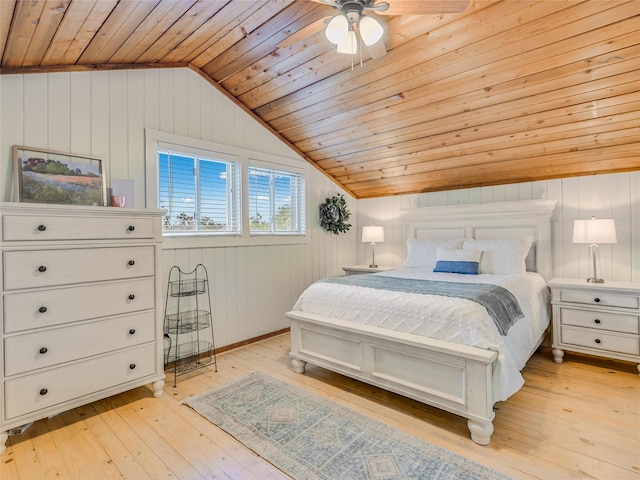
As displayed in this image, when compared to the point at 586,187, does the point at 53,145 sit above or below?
above

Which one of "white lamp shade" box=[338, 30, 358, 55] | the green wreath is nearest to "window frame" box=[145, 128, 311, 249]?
the green wreath

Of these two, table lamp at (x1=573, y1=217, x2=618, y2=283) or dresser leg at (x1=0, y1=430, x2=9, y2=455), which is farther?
table lamp at (x1=573, y1=217, x2=618, y2=283)

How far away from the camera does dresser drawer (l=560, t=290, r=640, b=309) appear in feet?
8.86

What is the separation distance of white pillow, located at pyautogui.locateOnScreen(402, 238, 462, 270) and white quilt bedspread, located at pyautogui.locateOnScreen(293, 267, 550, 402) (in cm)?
64

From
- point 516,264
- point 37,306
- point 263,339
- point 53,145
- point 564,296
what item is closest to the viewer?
point 37,306

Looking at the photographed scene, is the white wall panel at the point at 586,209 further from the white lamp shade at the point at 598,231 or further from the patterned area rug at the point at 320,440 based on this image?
the patterned area rug at the point at 320,440

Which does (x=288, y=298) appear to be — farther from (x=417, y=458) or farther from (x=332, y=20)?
(x=332, y=20)

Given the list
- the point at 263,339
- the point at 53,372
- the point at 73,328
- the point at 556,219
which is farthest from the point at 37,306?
the point at 556,219

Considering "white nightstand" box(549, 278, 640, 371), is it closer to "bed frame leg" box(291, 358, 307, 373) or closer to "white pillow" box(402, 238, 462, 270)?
"white pillow" box(402, 238, 462, 270)

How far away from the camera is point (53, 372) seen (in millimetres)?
2020

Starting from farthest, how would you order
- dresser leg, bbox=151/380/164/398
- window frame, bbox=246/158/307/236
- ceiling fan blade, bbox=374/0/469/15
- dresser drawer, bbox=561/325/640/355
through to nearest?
window frame, bbox=246/158/307/236, dresser drawer, bbox=561/325/640/355, dresser leg, bbox=151/380/164/398, ceiling fan blade, bbox=374/0/469/15

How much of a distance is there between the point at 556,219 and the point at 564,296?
0.90 metres

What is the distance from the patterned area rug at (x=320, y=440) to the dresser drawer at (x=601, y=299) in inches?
77.8

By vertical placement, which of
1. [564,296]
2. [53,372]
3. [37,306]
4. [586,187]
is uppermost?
[586,187]
